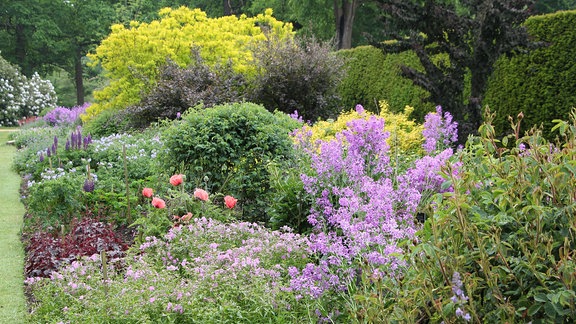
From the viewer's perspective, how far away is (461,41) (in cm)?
831

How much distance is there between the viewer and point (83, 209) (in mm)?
6688

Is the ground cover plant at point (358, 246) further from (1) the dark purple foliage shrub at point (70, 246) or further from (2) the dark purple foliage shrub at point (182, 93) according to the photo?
(2) the dark purple foliage shrub at point (182, 93)

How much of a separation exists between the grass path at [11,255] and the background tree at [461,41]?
18.0ft

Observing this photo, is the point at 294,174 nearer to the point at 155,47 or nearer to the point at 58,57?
the point at 155,47

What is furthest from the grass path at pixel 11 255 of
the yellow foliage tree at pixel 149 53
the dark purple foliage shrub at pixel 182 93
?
the yellow foliage tree at pixel 149 53

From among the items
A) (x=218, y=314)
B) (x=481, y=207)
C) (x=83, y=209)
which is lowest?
(x=83, y=209)

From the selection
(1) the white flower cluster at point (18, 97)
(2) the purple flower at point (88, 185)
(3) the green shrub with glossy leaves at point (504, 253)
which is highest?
(3) the green shrub with glossy leaves at point (504, 253)

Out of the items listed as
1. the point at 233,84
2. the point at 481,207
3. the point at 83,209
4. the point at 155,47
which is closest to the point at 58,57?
the point at 155,47

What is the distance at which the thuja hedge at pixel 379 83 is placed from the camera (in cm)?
1146

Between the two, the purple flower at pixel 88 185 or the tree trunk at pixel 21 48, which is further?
the tree trunk at pixel 21 48

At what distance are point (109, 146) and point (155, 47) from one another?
5.04 metres

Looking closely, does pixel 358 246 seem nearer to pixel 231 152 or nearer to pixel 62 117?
pixel 231 152

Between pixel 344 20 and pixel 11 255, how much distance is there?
20.4 metres

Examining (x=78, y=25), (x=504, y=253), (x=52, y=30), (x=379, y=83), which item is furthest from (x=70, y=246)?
(x=78, y=25)
